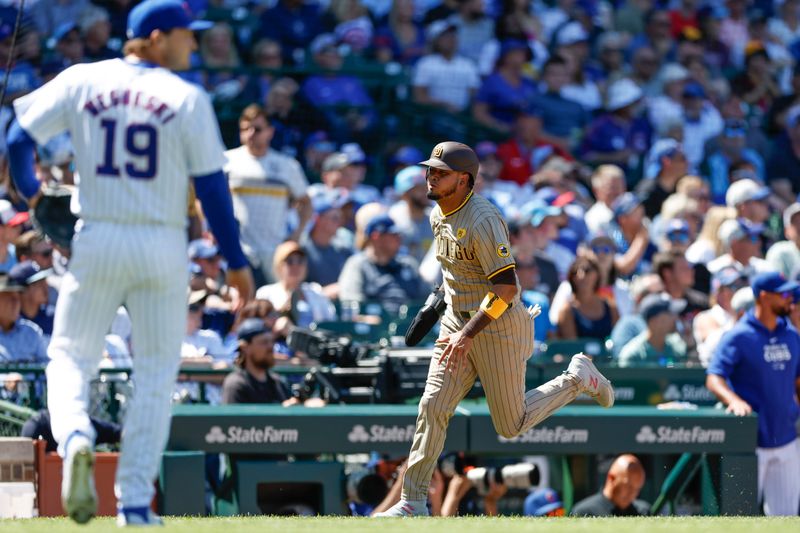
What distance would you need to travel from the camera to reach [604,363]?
35.7 ft

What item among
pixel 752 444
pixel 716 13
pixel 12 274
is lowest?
pixel 752 444

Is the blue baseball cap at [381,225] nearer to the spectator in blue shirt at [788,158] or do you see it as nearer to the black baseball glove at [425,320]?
the black baseball glove at [425,320]

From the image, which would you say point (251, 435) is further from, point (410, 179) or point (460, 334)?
point (410, 179)

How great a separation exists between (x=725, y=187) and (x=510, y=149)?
266cm

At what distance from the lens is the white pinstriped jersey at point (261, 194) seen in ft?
40.3

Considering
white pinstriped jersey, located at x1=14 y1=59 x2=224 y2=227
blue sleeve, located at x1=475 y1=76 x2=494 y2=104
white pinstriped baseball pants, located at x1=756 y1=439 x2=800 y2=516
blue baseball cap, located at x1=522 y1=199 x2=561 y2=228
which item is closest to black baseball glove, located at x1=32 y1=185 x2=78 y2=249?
white pinstriped jersey, located at x1=14 y1=59 x2=224 y2=227

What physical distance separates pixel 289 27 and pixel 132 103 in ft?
35.2

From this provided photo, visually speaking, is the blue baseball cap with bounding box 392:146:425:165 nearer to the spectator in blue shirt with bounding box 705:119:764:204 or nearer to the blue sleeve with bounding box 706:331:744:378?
the spectator in blue shirt with bounding box 705:119:764:204

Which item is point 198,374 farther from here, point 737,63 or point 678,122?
point 737,63

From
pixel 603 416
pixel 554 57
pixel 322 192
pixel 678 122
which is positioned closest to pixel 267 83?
pixel 322 192

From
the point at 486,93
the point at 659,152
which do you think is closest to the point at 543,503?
the point at 659,152

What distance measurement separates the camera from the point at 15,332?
9.69 meters

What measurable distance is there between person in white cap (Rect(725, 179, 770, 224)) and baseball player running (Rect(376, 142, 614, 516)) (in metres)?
7.62

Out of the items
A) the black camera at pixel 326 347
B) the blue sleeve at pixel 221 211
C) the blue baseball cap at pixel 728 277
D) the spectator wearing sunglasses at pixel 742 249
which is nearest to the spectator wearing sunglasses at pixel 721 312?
the blue baseball cap at pixel 728 277
